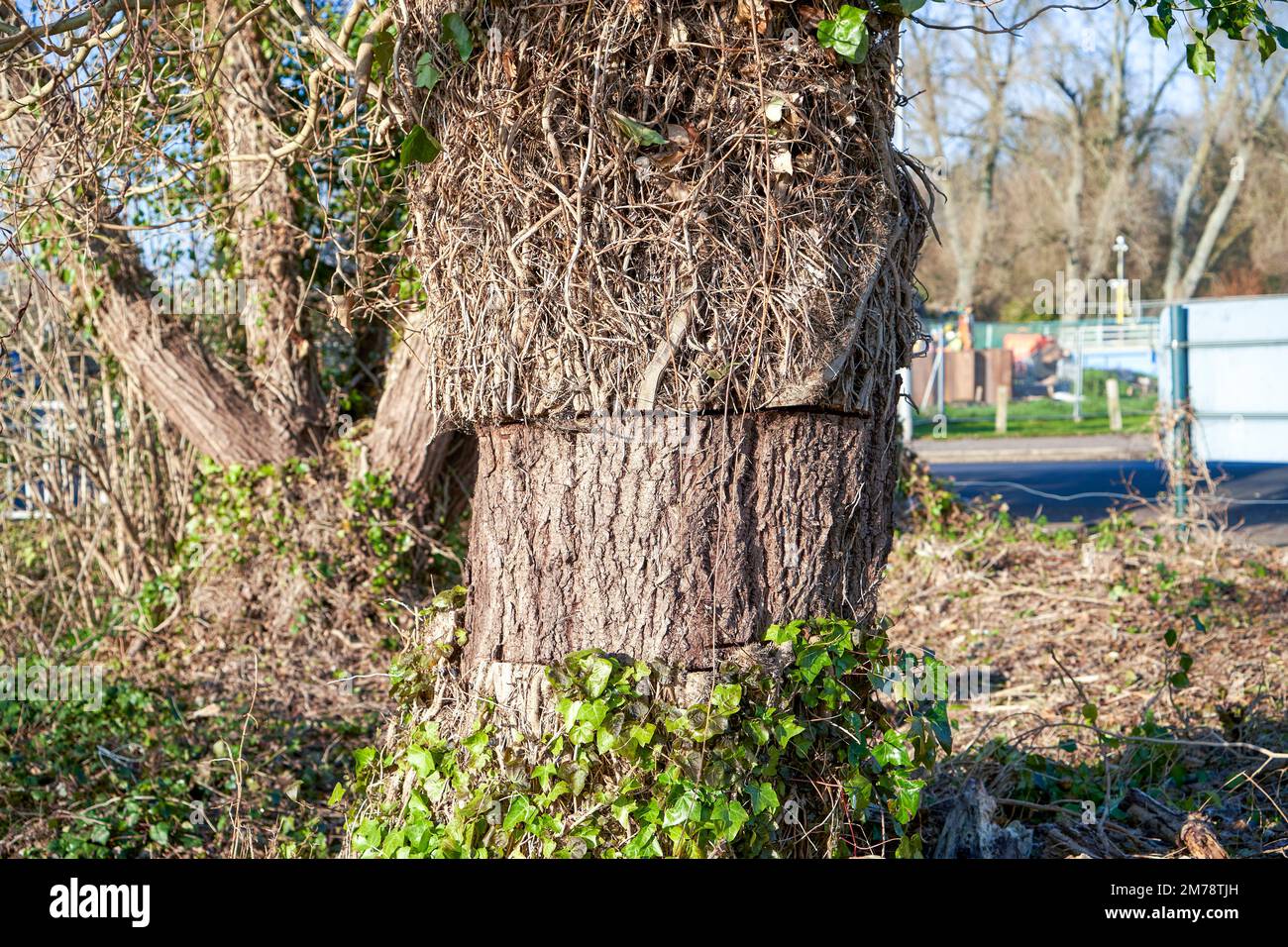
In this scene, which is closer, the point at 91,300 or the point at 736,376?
the point at 736,376

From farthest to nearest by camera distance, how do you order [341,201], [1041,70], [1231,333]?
[1041,70], [1231,333], [341,201]

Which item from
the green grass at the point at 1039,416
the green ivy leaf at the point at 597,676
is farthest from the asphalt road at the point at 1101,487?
the green ivy leaf at the point at 597,676

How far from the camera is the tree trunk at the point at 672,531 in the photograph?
2771 mm

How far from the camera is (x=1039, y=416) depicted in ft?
76.8

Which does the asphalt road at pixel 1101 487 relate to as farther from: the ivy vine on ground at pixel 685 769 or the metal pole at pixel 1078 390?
the ivy vine on ground at pixel 685 769

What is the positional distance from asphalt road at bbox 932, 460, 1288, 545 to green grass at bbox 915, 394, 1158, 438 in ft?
16.6

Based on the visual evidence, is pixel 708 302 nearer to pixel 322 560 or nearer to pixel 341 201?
pixel 322 560

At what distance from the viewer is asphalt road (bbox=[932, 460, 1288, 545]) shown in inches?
398

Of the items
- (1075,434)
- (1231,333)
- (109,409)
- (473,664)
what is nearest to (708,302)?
(473,664)

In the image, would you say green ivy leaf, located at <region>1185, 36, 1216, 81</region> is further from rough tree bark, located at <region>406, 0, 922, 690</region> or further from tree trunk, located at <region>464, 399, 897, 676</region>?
tree trunk, located at <region>464, 399, 897, 676</region>

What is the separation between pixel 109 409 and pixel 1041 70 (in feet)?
86.6

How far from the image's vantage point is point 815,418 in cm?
285

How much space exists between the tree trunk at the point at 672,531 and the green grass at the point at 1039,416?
20.5m
